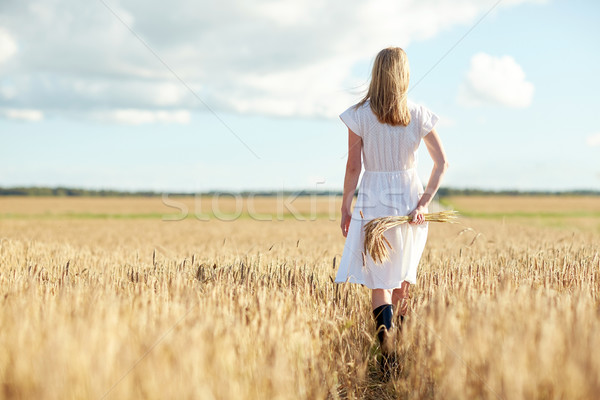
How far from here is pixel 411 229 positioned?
3.41 metres

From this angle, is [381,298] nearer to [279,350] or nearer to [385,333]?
[385,333]

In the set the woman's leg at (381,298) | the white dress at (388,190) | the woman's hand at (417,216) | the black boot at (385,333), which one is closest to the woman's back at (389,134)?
the white dress at (388,190)

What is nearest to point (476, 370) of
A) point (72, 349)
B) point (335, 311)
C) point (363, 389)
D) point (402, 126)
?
point (363, 389)

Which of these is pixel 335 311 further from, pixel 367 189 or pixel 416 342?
pixel 367 189

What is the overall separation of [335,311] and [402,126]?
1472mm

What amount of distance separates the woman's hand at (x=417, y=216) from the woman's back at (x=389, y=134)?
31 centimetres

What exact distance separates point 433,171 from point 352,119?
0.70 metres

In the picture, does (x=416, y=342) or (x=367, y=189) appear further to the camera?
(x=367, y=189)

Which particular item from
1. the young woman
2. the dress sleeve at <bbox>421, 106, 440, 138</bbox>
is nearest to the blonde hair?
the young woman

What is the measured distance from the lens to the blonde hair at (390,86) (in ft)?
10.3

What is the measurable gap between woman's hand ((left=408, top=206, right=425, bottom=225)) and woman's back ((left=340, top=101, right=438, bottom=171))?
312 mm

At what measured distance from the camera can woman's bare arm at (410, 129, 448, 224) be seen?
3350 mm

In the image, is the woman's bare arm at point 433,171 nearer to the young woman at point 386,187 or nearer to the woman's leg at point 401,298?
the young woman at point 386,187

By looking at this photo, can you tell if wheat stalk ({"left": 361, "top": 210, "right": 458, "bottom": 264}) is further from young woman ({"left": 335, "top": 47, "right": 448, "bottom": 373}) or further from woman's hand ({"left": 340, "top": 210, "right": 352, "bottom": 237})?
woman's hand ({"left": 340, "top": 210, "right": 352, "bottom": 237})
